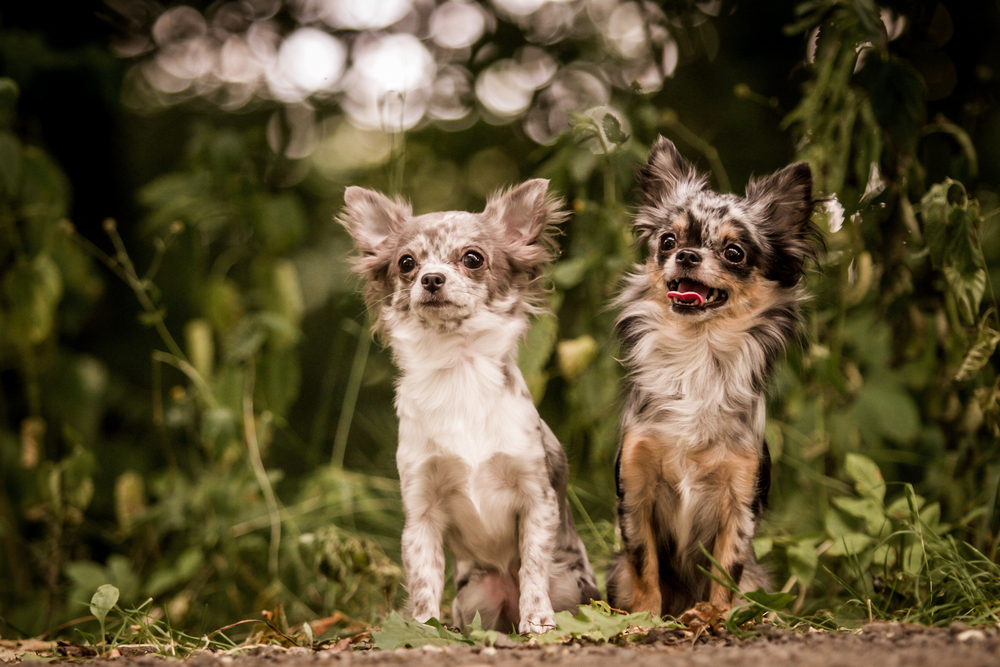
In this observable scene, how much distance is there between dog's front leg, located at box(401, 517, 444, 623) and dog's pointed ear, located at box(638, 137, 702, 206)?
65.1 inches

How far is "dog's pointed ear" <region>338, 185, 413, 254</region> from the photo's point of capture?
3.19 m

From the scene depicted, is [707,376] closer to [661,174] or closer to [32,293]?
[661,174]

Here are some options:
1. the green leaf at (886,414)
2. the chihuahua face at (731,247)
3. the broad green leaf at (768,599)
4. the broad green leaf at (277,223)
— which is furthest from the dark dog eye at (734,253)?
the broad green leaf at (277,223)

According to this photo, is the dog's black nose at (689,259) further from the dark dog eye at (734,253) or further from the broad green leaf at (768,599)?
the broad green leaf at (768,599)

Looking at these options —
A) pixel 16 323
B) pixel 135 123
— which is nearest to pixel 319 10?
pixel 135 123

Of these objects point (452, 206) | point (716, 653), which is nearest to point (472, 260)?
point (716, 653)

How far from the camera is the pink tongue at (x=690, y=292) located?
287 cm

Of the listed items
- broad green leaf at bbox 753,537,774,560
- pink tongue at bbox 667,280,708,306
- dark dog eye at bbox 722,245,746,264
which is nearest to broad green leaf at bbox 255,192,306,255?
pink tongue at bbox 667,280,708,306

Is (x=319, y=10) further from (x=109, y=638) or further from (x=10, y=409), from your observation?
(x=109, y=638)

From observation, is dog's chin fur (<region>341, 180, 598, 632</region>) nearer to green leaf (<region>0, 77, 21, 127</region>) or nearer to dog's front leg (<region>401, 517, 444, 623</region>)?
dog's front leg (<region>401, 517, 444, 623</region>)

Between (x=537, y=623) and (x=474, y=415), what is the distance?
801 millimetres

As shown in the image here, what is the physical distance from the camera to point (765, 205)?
3002mm

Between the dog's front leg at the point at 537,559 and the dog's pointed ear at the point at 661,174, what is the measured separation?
1318 mm

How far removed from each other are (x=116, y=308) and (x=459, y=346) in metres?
5.05
